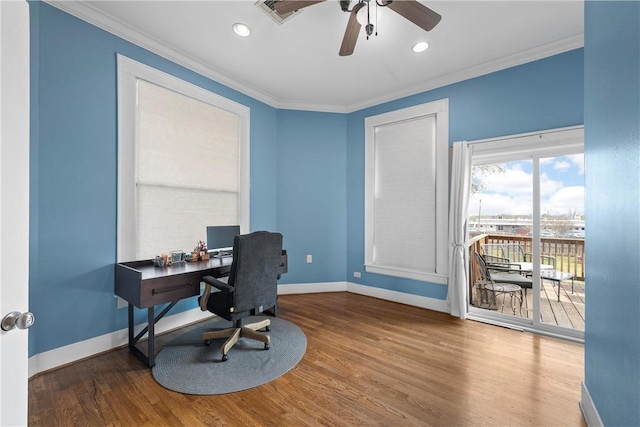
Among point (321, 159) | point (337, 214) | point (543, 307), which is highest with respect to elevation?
point (321, 159)

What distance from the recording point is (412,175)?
3.75 m

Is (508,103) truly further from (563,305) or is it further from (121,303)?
(121,303)

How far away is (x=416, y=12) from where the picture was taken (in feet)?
6.44

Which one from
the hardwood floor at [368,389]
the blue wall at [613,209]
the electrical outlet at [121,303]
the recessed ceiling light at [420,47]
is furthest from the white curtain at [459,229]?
the electrical outlet at [121,303]

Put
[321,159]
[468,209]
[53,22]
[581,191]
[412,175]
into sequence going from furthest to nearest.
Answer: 1. [321,159]
2. [412,175]
3. [468,209]
4. [581,191]
5. [53,22]

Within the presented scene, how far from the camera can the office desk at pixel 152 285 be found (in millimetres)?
2145

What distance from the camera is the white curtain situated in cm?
323

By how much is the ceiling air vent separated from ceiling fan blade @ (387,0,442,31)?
2.62 feet

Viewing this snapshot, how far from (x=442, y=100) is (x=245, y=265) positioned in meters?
3.08

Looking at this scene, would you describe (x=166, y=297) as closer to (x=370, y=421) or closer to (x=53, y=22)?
(x=370, y=421)

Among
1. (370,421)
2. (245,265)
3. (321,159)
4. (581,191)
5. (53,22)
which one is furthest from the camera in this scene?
(321,159)

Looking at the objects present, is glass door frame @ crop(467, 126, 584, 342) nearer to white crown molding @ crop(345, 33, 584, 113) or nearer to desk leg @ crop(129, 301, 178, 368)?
white crown molding @ crop(345, 33, 584, 113)

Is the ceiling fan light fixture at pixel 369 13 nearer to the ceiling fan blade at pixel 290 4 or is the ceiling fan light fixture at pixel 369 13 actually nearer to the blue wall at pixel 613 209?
the ceiling fan blade at pixel 290 4

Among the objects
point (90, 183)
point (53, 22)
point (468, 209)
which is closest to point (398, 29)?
point (468, 209)
